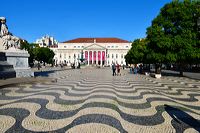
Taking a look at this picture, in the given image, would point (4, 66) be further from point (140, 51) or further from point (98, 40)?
point (98, 40)

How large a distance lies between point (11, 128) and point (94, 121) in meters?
2.21

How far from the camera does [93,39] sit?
154500 millimetres

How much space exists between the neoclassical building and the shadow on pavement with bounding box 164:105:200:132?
132030mm

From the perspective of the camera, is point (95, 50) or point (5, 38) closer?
point (5, 38)

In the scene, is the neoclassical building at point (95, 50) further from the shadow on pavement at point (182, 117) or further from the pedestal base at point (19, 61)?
the shadow on pavement at point (182, 117)

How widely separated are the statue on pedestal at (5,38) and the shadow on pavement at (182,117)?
50.1ft

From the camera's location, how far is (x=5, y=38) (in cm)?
1808

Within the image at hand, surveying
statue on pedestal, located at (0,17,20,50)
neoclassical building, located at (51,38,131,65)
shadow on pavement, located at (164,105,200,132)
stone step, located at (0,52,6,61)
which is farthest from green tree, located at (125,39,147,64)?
neoclassical building, located at (51,38,131,65)

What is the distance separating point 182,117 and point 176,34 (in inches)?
837

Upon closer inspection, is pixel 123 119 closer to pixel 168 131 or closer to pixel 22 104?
pixel 168 131

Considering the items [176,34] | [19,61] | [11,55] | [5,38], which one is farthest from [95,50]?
[11,55]

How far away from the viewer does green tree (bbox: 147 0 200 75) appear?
24.0 meters

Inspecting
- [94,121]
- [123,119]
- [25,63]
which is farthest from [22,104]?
[25,63]

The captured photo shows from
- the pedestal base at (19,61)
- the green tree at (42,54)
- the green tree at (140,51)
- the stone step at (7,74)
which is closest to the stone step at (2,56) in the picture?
the pedestal base at (19,61)
